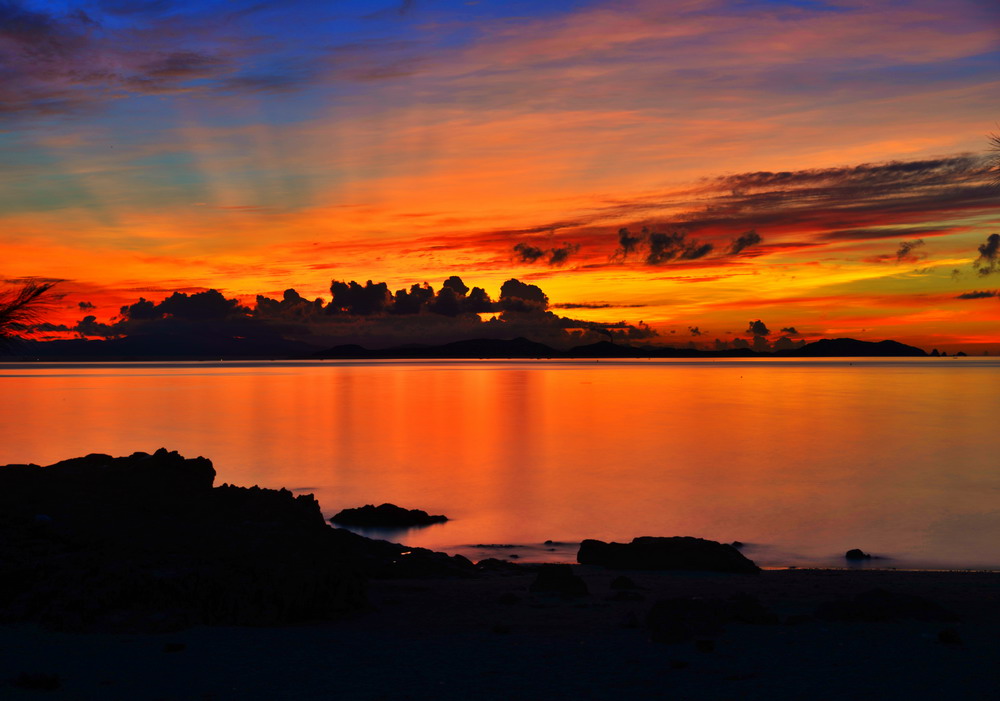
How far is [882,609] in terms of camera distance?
43.6ft

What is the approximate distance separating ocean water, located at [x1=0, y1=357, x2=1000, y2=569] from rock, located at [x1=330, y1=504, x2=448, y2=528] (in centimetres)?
72

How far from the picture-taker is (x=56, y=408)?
92375 mm

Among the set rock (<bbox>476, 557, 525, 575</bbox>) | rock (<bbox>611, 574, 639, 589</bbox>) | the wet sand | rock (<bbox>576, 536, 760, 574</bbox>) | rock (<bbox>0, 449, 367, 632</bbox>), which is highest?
rock (<bbox>0, 449, 367, 632</bbox>)

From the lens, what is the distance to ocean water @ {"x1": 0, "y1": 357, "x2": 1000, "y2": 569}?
1158 inches

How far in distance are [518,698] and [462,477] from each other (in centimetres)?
3377

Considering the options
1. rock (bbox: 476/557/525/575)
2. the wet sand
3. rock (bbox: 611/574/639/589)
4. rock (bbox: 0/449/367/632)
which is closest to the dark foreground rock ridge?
rock (bbox: 0/449/367/632)

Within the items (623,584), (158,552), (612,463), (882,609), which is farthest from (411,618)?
(612,463)

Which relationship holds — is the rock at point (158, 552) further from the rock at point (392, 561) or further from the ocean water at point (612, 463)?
the ocean water at point (612, 463)

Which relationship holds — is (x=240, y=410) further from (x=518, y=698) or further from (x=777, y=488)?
(x=518, y=698)

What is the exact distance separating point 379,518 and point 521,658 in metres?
17.1

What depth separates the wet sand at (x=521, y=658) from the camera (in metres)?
10.2

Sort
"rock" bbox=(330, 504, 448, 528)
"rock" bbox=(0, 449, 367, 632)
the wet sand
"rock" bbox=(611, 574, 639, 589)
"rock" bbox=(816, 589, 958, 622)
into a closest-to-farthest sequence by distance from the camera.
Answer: the wet sand → "rock" bbox=(816, 589, 958, 622) → "rock" bbox=(0, 449, 367, 632) → "rock" bbox=(611, 574, 639, 589) → "rock" bbox=(330, 504, 448, 528)

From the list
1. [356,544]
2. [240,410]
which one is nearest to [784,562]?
[356,544]

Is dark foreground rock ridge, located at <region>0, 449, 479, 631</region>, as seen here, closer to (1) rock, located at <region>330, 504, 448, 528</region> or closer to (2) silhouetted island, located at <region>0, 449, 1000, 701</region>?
(2) silhouetted island, located at <region>0, 449, 1000, 701</region>
